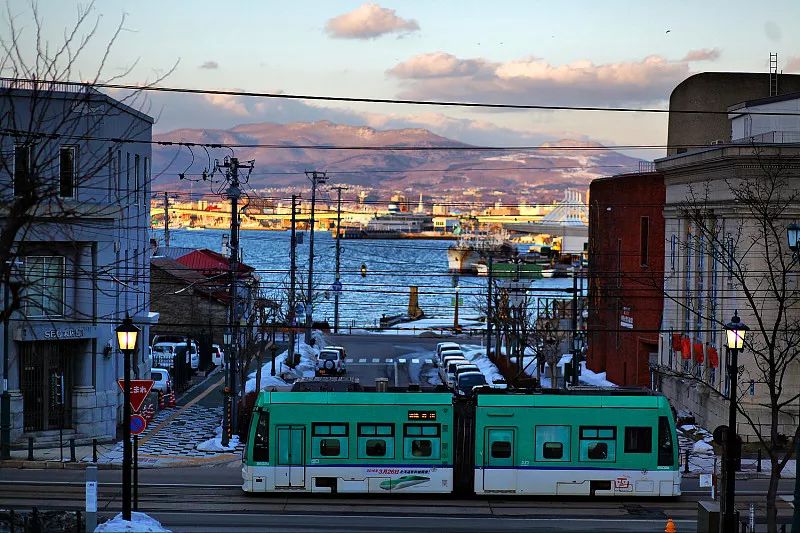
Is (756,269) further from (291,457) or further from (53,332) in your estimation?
(53,332)

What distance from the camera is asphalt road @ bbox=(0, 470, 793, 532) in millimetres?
24328

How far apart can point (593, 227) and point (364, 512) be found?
3380cm

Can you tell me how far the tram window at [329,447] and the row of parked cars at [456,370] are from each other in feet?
43.4

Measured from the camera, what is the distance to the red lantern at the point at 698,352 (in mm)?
39688

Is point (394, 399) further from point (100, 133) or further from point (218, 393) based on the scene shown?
point (218, 393)

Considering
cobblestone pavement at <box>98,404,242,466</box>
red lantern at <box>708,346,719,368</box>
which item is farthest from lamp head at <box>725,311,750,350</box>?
cobblestone pavement at <box>98,404,242,466</box>

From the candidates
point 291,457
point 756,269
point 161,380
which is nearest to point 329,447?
point 291,457

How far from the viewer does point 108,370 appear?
36.2 meters

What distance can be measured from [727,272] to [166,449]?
19001mm

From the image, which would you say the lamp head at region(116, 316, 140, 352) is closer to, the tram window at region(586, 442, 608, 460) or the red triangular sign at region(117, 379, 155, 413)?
the red triangular sign at region(117, 379, 155, 413)

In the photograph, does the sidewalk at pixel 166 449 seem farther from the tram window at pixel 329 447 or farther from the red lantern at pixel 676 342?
the red lantern at pixel 676 342

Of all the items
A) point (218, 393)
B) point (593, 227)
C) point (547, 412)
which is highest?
point (593, 227)

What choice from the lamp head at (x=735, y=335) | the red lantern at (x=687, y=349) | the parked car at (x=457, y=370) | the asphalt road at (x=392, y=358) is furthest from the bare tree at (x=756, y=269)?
the asphalt road at (x=392, y=358)

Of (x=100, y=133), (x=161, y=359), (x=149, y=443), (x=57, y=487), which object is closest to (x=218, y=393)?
(x=161, y=359)
